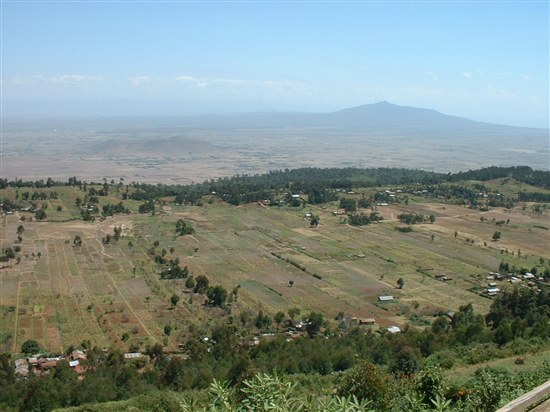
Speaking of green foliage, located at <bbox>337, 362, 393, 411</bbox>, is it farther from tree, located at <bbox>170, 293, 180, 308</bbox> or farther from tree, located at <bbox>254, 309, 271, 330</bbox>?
tree, located at <bbox>170, 293, 180, 308</bbox>

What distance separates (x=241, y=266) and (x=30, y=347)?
19611mm

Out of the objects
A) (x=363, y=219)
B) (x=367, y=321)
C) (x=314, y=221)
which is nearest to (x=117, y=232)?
(x=314, y=221)

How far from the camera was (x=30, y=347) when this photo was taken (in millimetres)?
27281

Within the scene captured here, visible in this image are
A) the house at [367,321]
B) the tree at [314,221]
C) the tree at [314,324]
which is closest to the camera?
the tree at [314,324]

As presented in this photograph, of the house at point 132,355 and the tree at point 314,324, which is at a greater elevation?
the tree at point 314,324

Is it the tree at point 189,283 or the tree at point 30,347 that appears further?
the tree at point 189,283

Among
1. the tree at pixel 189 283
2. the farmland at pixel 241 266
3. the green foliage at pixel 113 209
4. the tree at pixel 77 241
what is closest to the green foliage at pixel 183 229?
the farmland at pixel 241 266

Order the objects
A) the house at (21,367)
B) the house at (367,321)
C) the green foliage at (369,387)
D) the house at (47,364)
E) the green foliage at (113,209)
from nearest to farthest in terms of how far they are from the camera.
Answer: the green foliage at (369,387)
the house at (21,367)
the house at (47,364)
the house at (367,321)
the green foliage at (113,209)

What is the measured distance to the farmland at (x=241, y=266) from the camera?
32.2 m

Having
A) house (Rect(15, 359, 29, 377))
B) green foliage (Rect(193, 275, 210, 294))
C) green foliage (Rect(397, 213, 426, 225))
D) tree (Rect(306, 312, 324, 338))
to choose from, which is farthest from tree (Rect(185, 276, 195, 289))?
green foliage (Rect(397, 213, 426, 225))

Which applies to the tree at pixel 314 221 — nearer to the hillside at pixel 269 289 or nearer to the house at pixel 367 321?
the hillside at pixel 269 289

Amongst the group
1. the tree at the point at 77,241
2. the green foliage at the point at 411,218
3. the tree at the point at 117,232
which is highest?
the green foliage at the point at 411,218

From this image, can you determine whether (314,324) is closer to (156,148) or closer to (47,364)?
(47,364)

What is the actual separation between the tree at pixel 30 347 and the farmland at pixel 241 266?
0.48 metres
